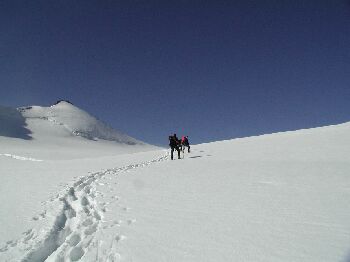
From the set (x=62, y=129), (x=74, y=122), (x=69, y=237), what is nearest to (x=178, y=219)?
(x=69, y=237)

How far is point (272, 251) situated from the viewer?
5.19m

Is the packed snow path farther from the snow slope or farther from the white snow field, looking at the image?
the snow slope

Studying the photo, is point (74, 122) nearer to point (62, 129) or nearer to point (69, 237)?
point (62, 129)

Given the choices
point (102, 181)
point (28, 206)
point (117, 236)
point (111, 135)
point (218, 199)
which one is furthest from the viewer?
point (111, 135)

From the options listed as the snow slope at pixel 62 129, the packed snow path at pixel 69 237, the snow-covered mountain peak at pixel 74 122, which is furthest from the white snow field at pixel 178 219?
the snow-covered mountain peak at pixel 74 122

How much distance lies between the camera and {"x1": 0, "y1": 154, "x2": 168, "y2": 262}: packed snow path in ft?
17.3

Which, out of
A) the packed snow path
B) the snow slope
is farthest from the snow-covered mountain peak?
the packed snow path

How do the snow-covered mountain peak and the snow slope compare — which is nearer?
the snow slope

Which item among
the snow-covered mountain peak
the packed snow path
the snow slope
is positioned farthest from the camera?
the snow-covered mountain peak

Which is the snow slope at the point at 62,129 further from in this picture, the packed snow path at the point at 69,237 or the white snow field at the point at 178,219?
the packed snow path at the point at 69,237

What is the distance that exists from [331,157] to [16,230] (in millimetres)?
18585

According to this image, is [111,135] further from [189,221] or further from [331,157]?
[189,221]

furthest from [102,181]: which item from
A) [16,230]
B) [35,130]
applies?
[35,130]

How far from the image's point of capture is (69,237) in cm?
608
